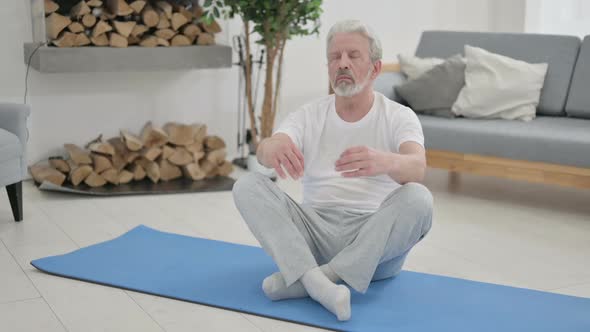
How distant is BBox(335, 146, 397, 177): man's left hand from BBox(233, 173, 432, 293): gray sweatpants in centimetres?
12

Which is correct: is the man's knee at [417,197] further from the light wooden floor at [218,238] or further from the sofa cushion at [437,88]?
the sofa cushion at [437,88]

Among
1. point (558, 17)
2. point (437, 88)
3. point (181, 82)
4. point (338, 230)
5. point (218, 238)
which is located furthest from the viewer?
point (558, 17)

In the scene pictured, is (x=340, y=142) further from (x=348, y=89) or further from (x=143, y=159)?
(x=143, y=159)

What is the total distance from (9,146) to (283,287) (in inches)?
60.7

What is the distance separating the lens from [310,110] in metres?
2.79

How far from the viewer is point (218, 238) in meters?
3.39

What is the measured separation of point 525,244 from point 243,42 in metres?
2.36

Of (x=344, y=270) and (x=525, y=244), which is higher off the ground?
(x=344, y=270)

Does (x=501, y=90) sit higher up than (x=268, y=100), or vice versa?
(x=501, y=90)

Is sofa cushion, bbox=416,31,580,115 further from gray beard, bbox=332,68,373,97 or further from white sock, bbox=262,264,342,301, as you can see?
white sock, bbox=262,264,342,301

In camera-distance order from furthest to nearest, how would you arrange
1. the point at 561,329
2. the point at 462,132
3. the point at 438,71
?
the point at 438,71 → the point at 462,132 → the point at 561,329

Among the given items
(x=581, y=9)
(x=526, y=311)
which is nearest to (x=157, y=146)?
(x=526, y=311)

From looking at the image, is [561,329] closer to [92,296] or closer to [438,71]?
[92,296]

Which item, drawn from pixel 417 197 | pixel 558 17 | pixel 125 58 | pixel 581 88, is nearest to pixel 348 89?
pixel 417 197
